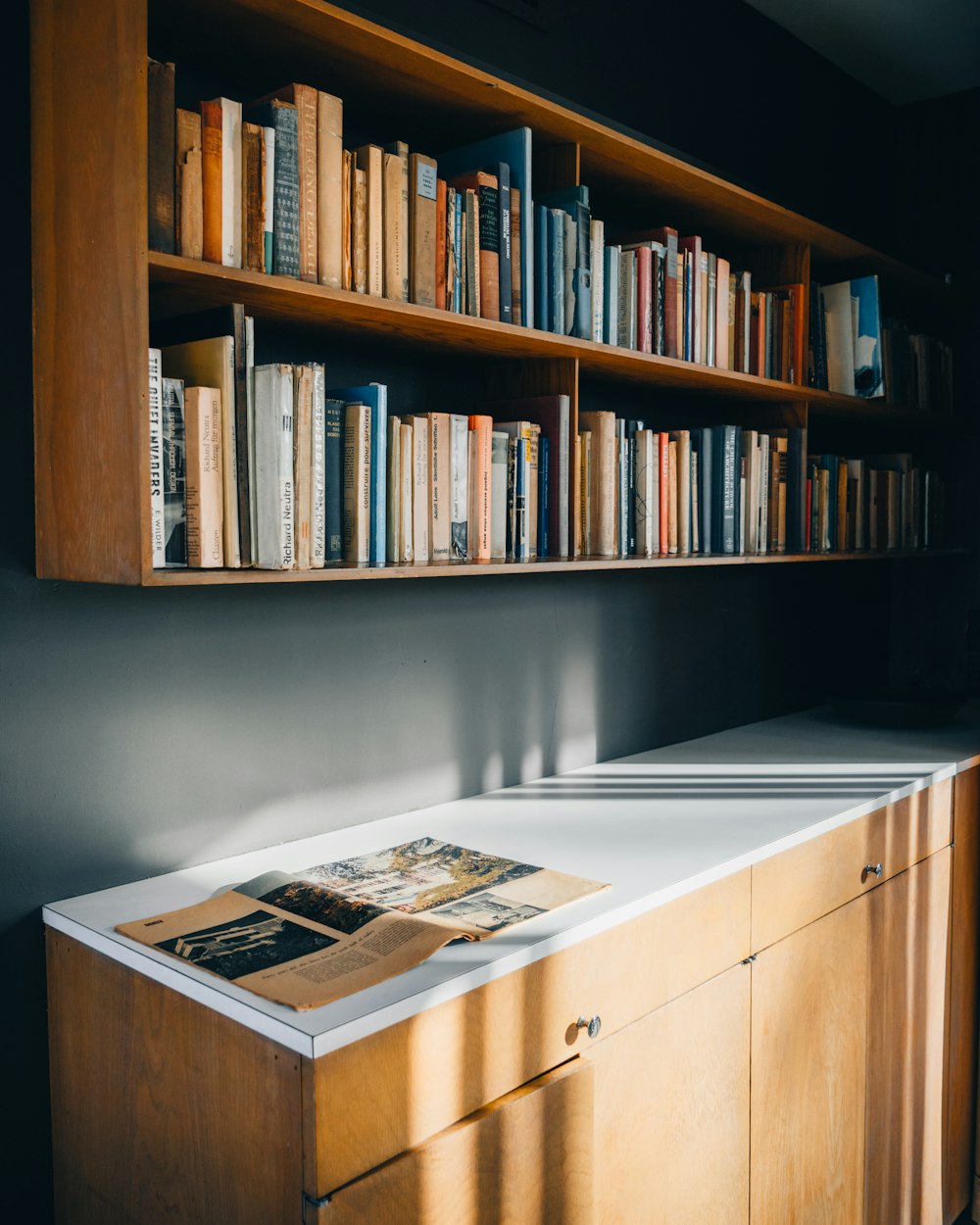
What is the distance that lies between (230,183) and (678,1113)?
4.71 feet

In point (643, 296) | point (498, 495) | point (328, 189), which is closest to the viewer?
point (328, 189)

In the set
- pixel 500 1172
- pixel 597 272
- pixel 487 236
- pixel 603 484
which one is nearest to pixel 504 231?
pixel 487 236

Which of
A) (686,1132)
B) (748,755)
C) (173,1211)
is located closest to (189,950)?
Answer: (173,1211)

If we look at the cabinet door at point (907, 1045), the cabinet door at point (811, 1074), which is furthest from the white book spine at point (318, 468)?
the cabinet door at point (907, 1045)

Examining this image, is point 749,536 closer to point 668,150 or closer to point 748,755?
point 748,755

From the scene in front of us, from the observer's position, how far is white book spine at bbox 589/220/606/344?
1.91 m

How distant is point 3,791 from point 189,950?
0.37 m

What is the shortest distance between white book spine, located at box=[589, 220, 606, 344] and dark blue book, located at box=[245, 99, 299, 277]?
2.16 feet

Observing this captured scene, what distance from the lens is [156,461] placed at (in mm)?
1321

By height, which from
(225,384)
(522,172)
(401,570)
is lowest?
(401,570)

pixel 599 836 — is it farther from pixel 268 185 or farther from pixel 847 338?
pixel 847 338

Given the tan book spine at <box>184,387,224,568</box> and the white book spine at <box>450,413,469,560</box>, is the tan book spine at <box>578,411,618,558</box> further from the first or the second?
the tan book spine at <box>184,387,224,568</box>

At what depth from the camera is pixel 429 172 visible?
5.26ft

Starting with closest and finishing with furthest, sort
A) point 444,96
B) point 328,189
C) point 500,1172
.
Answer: point 500,1172, point 328,189, point 444,96
